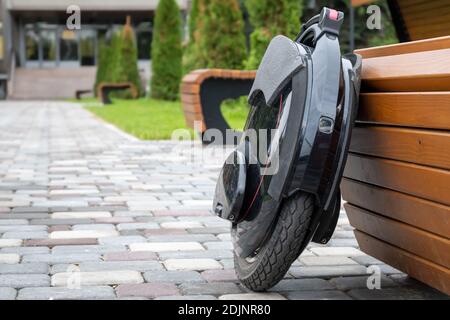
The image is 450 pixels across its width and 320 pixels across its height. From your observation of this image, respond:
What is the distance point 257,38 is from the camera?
1488cm

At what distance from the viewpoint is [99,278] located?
3.29m

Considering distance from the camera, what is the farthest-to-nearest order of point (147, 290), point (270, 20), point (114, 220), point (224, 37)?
point (224, 37) < point (270, 20) < point (114, 220) < point (147, 290)

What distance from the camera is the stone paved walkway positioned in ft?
10.3

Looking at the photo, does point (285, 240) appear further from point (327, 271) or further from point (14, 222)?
point (14, 222)

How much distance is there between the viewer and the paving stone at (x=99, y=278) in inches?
126

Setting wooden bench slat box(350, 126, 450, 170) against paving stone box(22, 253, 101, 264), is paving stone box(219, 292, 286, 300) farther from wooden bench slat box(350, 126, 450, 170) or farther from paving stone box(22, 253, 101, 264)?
paving stone box(22, 253, 101, 264)

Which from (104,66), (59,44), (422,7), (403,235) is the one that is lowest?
(104,66)

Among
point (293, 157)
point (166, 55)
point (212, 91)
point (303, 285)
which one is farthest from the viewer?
point (166, 55)

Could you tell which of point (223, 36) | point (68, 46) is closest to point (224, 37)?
point (223, 36)

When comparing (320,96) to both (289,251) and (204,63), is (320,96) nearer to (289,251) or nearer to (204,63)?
(289,251)

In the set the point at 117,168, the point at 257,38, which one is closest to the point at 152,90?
the point at 257,38

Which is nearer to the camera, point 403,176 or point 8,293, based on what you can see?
point 403,176

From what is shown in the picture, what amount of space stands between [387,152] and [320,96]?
0.37m

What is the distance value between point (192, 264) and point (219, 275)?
0.26 meters
